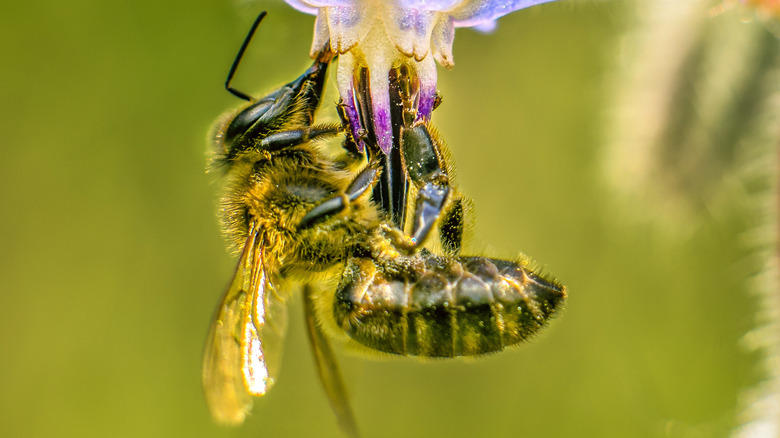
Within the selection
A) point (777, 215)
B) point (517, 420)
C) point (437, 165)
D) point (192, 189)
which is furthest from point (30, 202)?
point (777, 215)

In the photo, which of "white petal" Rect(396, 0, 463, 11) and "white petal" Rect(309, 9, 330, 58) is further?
"white petal" Rect(309, 9, 330, 58)

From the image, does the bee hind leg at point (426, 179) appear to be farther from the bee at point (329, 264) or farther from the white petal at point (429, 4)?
the white petal at point (429, 4)

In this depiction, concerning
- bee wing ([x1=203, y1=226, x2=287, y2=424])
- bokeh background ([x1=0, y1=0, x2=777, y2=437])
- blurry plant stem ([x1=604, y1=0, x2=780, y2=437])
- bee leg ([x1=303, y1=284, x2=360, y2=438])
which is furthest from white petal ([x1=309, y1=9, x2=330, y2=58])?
bokeh background ([x1=0, y1=0, x2=777, y2=437])

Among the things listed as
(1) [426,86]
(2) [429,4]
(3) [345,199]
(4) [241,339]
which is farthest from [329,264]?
(2) [429,4]

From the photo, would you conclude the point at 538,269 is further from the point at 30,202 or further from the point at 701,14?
the point at 30,202

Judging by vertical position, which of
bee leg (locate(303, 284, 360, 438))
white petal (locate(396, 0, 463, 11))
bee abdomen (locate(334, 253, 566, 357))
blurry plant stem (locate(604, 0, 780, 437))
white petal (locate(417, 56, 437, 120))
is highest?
blurry plant stem (locate(604, 0, 780, 437))

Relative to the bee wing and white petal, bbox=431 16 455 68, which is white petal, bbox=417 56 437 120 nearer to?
white petal, bbox=431 16 455 68
